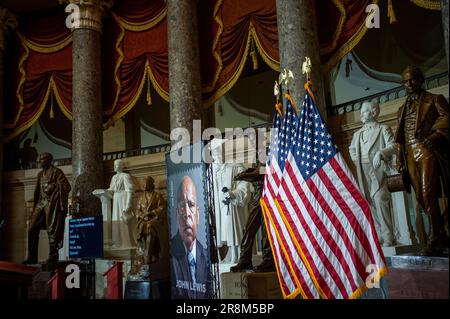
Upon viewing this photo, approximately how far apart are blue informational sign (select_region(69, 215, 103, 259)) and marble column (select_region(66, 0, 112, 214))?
2396mm

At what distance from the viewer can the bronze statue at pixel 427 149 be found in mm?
4074

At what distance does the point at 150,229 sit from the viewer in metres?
7.06

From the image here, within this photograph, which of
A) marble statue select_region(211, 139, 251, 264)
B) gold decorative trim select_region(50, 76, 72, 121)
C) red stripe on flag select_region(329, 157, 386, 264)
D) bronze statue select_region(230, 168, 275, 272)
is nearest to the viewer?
red stripe on flag select_region(329, 157, 386, 264)

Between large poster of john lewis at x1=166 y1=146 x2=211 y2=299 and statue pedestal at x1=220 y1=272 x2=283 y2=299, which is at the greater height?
large poster of john lewis at x1=166 y1=146 x2=211 y2=299

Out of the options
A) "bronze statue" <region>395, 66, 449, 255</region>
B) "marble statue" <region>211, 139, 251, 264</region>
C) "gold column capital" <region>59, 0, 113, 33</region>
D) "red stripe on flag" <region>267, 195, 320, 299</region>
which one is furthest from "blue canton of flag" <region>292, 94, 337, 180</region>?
"gold column capital" <region>59, 0, 113, 33</region>

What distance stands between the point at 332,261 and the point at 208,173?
1.50m

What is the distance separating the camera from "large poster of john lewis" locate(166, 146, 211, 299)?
4.43 m

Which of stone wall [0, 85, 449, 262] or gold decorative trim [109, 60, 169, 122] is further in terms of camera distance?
stone wall [0, 85, 449, 262]

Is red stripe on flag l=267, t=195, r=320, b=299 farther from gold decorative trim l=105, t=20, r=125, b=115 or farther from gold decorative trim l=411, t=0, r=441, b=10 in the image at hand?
gold decorative trim l=105, t=20, r=125, b=115

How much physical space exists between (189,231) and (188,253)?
8.9 inches
